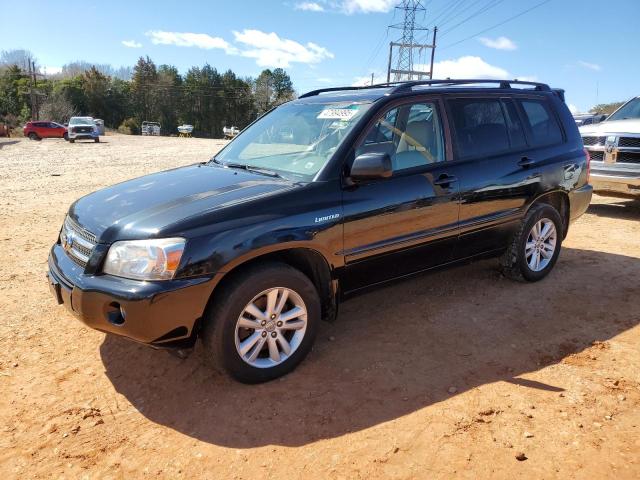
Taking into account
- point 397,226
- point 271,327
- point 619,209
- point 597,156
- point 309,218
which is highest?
point 597,156

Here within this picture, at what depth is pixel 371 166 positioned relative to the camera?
3.33 metres

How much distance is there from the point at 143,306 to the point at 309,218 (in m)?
1.16

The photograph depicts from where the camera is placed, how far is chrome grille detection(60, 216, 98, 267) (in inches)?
124

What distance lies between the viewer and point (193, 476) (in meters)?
2.53

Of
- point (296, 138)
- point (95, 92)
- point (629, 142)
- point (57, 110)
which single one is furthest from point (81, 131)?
point (95, 92)

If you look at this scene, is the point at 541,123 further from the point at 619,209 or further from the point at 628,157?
the point at 619,209

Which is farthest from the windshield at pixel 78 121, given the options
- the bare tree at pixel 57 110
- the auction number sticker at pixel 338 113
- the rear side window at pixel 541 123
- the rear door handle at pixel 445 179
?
the rear door handle at pixel 445 179

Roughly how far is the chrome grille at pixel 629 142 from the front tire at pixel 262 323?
7.21m

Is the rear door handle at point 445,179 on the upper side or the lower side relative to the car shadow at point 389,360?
upper

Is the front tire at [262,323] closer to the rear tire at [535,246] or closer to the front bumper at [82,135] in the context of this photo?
the rear tire at [535,246]

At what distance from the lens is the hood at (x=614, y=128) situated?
27.1 ft

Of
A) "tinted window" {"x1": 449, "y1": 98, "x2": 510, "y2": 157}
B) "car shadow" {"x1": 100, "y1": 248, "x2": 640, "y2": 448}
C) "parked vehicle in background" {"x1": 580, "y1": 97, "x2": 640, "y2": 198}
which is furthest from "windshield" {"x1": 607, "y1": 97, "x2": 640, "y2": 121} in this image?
"tinted window" {"x1": 449, "y1": 98, "x2": 510, "y2": 157}

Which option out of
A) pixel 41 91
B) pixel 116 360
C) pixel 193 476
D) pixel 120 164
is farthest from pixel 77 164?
pixel 41 91

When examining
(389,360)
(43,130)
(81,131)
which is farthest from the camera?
(43,130)
